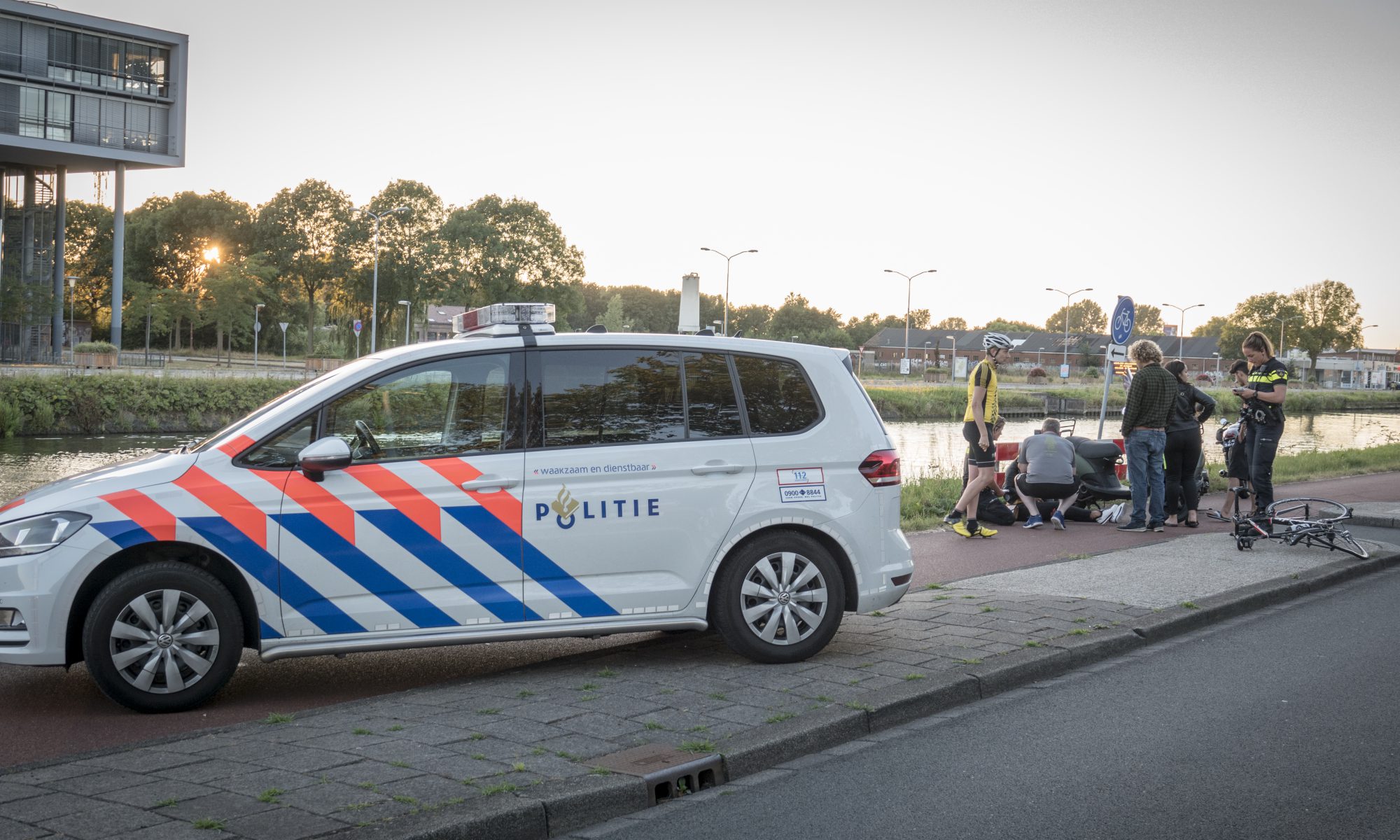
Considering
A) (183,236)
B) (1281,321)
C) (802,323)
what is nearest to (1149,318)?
(1281,321)

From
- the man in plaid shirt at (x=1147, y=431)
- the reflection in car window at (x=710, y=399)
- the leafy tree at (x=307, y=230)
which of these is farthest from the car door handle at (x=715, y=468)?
the leafy tree at (x=307, y=230)

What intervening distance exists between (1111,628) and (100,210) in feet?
284

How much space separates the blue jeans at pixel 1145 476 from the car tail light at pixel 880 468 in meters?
6.09

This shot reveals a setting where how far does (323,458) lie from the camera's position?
5211mm

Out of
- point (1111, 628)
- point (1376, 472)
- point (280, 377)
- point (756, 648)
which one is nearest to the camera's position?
point (756, 648)

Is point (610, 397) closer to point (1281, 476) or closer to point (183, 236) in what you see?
point (1281, 476)

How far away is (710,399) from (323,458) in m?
1.99

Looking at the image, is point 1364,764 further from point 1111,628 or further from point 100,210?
point 100,210

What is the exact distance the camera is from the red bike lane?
915cm

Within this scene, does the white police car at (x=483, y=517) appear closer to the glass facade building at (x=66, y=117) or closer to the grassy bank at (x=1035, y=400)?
the grassy bank at (x=1035, y=400)

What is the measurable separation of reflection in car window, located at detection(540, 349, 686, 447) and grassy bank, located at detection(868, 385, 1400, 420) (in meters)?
26.6

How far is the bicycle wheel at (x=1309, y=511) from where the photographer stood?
10.4 metres

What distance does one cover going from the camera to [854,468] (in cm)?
614

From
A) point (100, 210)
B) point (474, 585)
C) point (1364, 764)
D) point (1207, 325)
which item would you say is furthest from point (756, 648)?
point (1207, 325)
